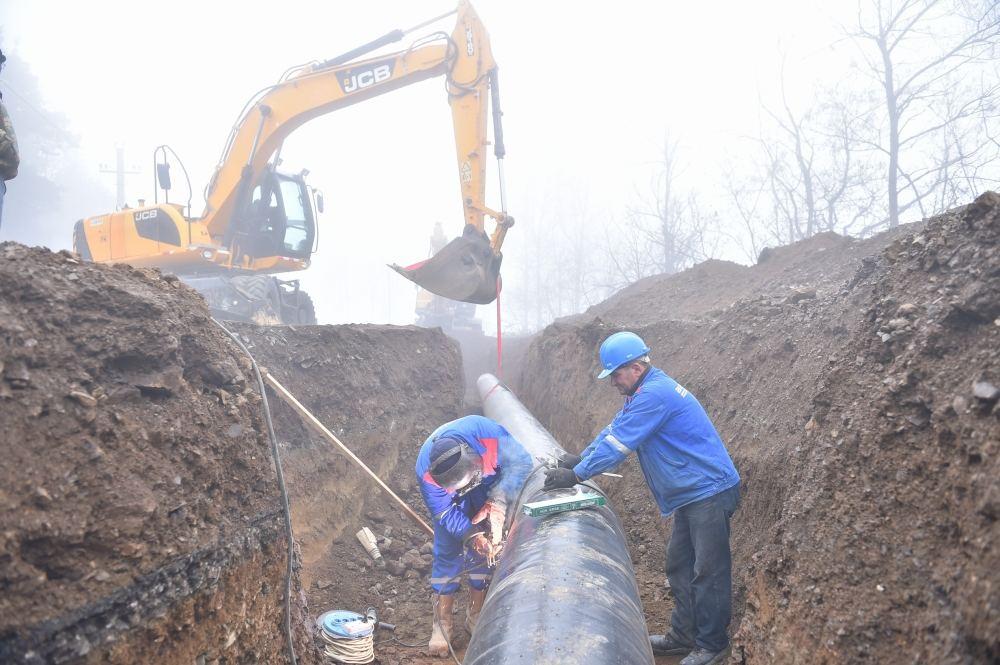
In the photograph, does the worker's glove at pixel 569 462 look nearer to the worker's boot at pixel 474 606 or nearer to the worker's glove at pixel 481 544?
the worker's glove at pixel 481 544

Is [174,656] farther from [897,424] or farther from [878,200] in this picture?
[878,200]

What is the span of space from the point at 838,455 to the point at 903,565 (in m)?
0.67

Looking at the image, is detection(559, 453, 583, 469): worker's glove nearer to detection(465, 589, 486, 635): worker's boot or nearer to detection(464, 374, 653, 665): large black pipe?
detection(464, 374, 653, 665): large black pipe

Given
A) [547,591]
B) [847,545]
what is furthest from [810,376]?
[547,591]

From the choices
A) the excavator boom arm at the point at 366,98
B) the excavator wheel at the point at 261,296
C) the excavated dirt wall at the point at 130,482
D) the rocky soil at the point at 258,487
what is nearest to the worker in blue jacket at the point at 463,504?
the rocky soil at the point at 258,487

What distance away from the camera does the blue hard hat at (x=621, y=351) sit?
13.2 feet

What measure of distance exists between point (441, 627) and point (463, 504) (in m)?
0.85

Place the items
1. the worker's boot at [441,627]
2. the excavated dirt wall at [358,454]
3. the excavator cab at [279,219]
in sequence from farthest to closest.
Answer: the excavator cab at [279,219] → the excavated dirt wall at [358,454] → the worker's boot at [441,627]

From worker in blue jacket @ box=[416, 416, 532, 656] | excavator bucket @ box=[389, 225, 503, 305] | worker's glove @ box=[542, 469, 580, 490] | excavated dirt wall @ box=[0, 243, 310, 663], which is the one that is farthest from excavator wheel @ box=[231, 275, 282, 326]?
worker's glove @ box=[542, 469, 580, 490]

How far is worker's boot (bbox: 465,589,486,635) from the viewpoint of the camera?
446cm

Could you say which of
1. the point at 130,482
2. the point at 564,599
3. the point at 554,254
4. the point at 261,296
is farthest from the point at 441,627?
the point at 554,254

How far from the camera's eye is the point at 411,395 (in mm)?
8375

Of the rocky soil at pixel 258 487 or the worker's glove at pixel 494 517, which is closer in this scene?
the rocky soil at pixel 258 487

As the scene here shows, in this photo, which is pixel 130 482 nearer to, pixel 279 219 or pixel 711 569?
pixel 711 569
